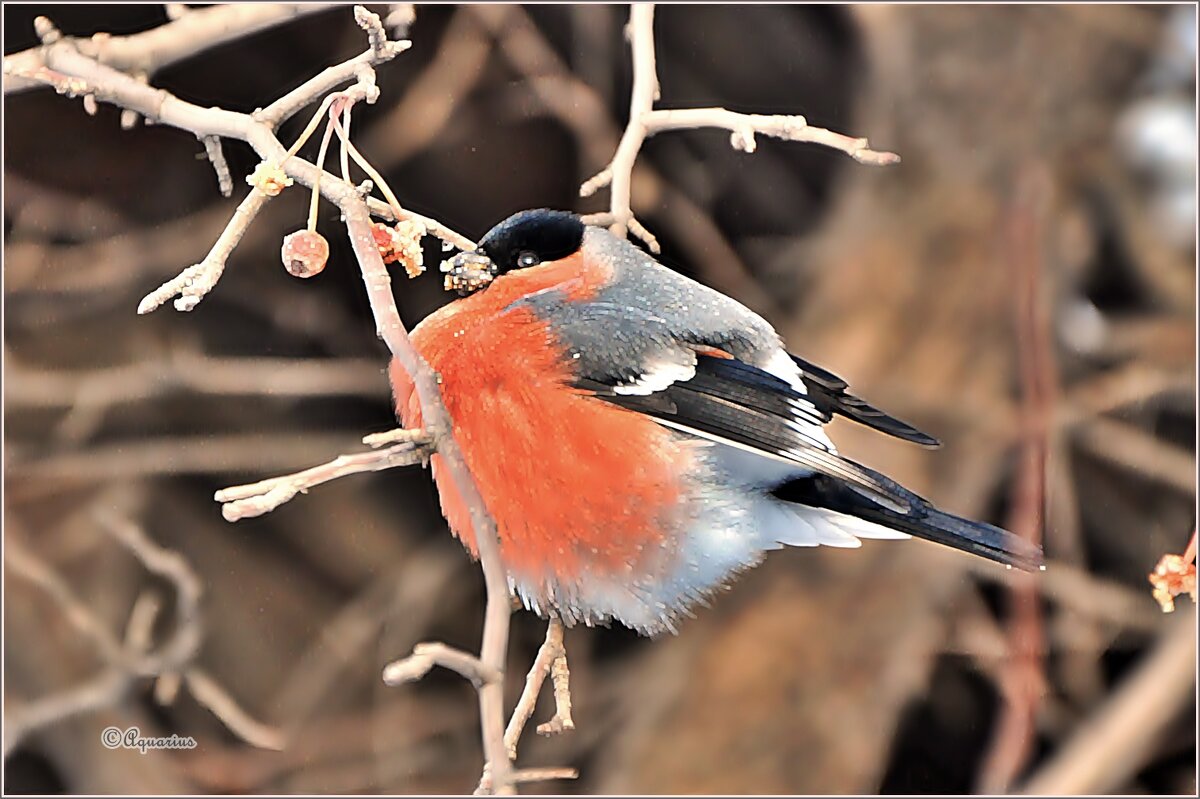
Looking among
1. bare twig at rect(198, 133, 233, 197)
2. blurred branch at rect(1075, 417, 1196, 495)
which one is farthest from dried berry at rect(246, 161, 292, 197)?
blurred branch at rect(1075, 417, 1196, 495)

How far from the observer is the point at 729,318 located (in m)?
1.02

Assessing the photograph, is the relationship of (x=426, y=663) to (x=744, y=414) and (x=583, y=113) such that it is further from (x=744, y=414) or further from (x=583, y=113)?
(x=583, y=113)

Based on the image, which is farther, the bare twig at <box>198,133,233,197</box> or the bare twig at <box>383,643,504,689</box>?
the bare twig at <box>198,133,233,197</box>

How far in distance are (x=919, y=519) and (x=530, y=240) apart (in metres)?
0.41

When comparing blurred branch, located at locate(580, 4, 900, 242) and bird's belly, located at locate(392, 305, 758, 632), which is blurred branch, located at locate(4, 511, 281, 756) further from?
blurred branch, located at locate(580, 4, 900, 242)

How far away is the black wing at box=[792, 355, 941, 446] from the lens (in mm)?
1030

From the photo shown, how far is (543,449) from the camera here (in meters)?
0.93

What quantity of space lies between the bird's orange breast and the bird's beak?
1.0 inches

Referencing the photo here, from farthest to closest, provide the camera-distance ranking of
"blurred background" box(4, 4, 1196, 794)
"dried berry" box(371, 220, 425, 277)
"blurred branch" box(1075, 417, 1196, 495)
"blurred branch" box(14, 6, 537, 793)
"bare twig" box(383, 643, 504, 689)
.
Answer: "blurred branch" box(1075, 417, 1196, 495), "blurred background" box(4, 4, 1196, 794), "dried berry" box(371, 220, 425, 277), "blurred branch" box(14, 6, 537, 793), "bare twig" box(383, 643, 504, 689)

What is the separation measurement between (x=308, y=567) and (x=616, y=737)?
1.40 ft

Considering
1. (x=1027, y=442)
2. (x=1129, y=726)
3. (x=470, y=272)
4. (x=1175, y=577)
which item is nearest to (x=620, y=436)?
(x=470, y=272)

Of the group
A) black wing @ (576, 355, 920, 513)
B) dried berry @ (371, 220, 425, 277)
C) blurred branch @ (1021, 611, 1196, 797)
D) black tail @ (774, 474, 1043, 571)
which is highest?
dried berry @ (371, 220, 425, 277)

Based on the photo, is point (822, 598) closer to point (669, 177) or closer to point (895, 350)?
point (895, 350)

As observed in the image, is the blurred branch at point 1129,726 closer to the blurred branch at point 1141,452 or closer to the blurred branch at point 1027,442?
the blurred branch at point 1027,442
